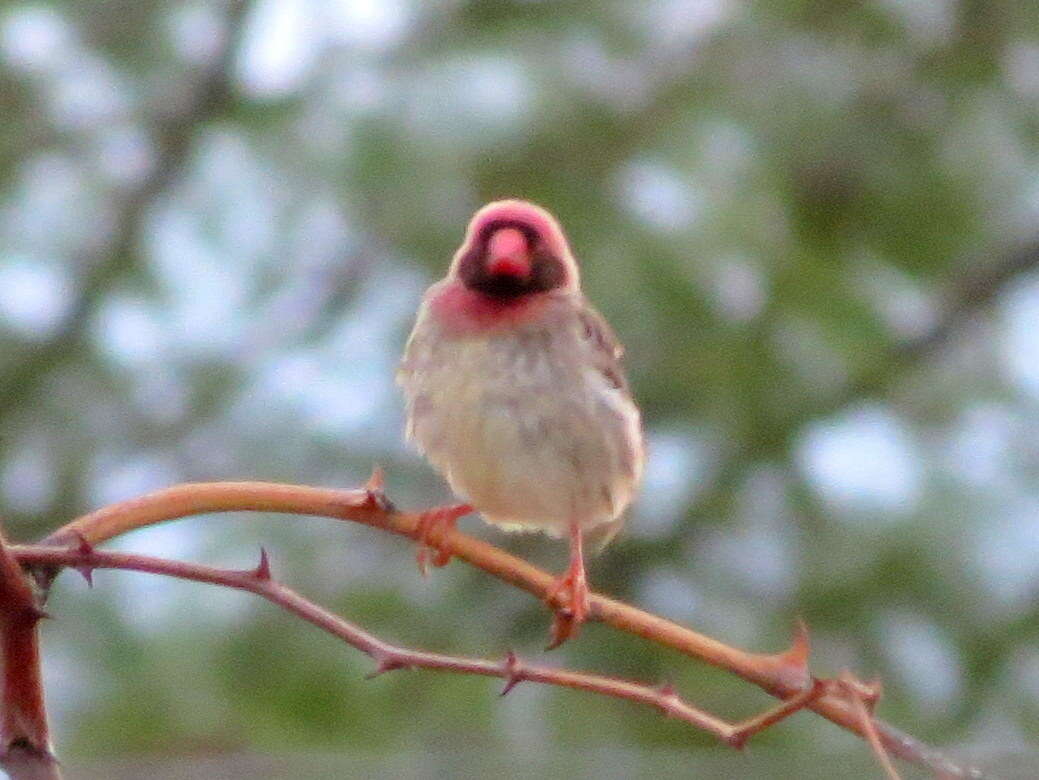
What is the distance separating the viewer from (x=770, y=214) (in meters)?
3.92

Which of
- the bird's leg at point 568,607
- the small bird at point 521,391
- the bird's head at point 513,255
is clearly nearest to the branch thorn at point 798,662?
the bird's leg at point 568,607

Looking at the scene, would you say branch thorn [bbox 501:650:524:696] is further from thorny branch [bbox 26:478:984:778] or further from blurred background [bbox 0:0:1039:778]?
blurred background [bbox 0:0:1039:778]

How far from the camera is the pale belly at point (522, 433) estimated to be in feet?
6.12

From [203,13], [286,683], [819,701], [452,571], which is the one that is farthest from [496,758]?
[203,13]

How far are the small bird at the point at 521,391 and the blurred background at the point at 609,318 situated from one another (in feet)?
5.28

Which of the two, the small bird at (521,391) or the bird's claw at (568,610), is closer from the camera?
the bird's claw at (568,610)

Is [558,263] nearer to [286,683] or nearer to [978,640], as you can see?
[286,683]

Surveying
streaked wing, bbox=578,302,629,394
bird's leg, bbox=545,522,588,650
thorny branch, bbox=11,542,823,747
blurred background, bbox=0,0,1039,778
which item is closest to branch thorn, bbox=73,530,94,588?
thorny branch, bbox=11,542,823,747

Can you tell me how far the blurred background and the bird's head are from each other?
1587 mm

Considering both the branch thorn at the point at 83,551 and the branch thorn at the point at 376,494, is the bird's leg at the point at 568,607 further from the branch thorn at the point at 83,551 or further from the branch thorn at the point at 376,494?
the branch thorn at the point at 83,551

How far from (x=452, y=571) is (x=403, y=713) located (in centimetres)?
38

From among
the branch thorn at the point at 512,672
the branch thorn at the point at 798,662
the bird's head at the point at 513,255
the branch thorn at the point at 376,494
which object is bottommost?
the branch thorn at the point at 798,662

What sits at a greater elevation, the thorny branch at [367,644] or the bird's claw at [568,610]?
the thorny branch at [367,644]

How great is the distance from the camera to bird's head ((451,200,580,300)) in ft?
6.26
